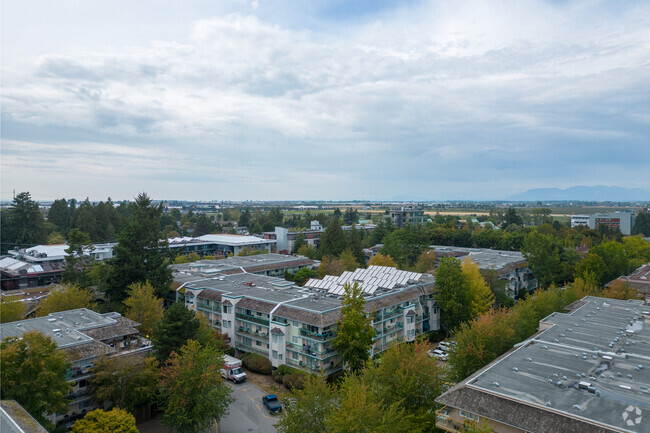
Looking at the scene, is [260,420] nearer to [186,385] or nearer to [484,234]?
[186,385]

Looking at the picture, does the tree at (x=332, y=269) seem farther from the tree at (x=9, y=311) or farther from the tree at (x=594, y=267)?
the tree at (x=9, y=311)

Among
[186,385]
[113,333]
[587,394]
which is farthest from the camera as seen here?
[113,333]

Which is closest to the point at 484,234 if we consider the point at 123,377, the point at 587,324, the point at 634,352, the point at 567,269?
the point at 567,269

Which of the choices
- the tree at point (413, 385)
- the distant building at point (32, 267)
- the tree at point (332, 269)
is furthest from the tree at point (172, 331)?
the distant building at point (32, 267)

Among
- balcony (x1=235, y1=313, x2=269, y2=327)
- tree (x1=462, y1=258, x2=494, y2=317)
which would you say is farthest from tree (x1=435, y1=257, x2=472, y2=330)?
balcony (x1=235, y1=313, x2=269, y2=327)

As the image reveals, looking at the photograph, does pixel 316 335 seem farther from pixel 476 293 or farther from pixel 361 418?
pixel 476 293

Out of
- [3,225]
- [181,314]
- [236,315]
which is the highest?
[3,225]
